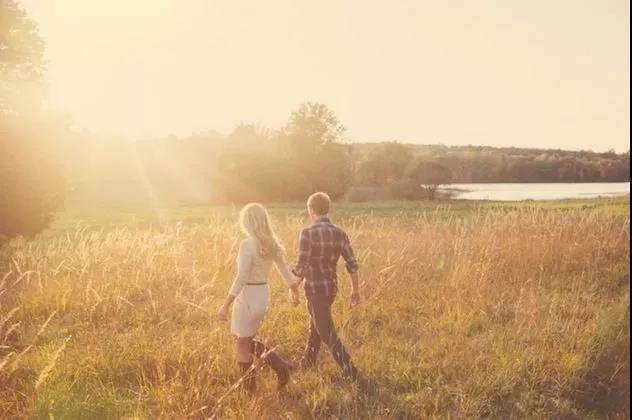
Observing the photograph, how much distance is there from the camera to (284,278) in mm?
5262

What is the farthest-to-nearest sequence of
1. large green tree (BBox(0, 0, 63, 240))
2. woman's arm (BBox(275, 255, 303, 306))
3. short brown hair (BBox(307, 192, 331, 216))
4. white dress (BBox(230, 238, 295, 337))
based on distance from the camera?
1. large green tree (BBox(0, 0, 63, 240))
2. short brown hair (BBox(307, 192, 331, 216))
3. woman's arm (BBox(275, 255, 303, 306))
4. white dress (BBox(230, 238, 295, 337))

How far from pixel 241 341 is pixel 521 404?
276 cm

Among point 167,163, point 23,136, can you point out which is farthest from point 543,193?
point 23,136

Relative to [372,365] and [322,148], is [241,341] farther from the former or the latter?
[322,148]

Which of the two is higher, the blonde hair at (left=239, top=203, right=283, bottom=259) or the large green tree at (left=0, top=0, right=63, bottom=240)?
the large green tree at (left=0, top=0, right=63, bottom=240)

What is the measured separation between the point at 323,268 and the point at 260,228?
89cm

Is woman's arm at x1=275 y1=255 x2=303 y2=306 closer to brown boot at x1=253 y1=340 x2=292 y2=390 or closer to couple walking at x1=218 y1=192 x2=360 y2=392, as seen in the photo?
couple walking at x1=218 y1=192 x2=360 y2=392

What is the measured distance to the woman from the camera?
5.07m

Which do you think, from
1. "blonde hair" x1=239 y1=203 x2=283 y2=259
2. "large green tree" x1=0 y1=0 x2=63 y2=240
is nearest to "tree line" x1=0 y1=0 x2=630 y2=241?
"large green tree" x1=0 y1=0 x2=63 y2=240

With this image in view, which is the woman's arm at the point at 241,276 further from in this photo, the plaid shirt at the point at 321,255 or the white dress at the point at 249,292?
the plaid shirt at the point at 321,255

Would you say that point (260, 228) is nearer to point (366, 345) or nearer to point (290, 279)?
point (290, 279)

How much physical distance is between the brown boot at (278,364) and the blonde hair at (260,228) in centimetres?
91

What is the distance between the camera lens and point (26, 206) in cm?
1371

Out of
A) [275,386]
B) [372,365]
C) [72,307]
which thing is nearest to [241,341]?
[275,386]
